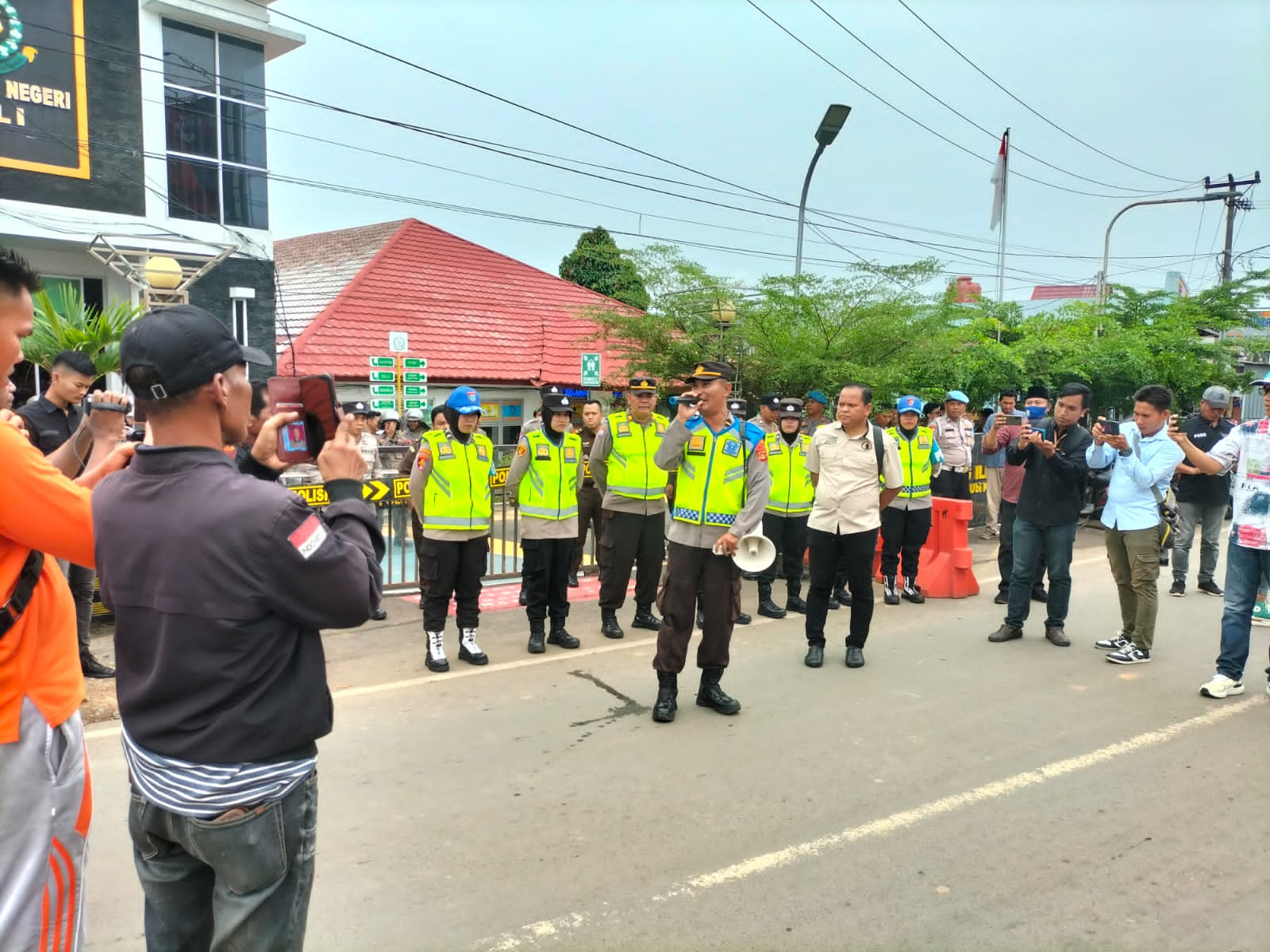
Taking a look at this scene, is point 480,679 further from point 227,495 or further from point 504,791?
point 227,495

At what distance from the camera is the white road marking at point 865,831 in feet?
10.0

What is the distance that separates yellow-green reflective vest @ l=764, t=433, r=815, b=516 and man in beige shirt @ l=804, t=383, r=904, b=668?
140cm

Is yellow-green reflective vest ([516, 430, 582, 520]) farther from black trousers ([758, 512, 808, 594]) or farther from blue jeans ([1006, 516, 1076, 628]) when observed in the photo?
blue jeans ([1006, 516, 1076, 628])

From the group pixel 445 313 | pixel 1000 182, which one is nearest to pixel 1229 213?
pixel 1000 182

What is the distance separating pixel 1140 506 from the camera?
647cm

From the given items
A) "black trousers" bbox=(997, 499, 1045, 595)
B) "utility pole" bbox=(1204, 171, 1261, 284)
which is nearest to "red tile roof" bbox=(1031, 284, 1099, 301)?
"utility pole" bbox=(1204, 171, 1261, 284)

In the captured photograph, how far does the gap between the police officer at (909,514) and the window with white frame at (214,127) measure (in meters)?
11.6

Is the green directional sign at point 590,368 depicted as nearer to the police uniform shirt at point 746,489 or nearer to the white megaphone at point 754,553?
the police uniform shirt at point 746,489

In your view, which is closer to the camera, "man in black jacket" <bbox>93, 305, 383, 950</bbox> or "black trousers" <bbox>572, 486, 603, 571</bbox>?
"man in black jacket" <bbox>93, 305, 383, 950</bbox>

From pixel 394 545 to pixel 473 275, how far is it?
12404 millimetres

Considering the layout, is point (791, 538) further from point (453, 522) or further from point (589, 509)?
point (453, 522)

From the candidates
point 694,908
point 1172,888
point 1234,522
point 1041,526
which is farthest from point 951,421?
point 694,908

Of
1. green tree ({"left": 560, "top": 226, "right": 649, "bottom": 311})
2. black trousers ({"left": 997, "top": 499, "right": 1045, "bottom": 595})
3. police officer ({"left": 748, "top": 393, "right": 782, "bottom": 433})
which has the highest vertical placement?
green tree ({"left": 560, "top": 226, "right": 649, "bottom": 311})

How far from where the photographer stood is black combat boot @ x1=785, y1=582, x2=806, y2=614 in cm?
817
